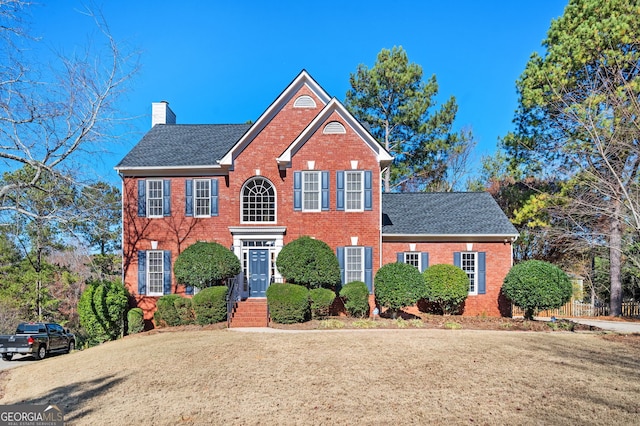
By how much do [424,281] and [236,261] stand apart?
7.52 meters

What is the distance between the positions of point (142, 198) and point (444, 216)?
A: 1387 cm

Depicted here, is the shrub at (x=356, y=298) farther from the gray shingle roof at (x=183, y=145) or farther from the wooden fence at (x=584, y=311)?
the wooden fence at (x=584, y=311)

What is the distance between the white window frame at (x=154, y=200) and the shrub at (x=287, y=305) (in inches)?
279

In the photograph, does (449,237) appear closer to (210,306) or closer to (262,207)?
(262,207)

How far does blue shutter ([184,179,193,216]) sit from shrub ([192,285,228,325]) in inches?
171

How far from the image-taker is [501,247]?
1980 cm

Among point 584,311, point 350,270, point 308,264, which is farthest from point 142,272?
point 584,311

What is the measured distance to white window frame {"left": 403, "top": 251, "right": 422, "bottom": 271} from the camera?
1994cm

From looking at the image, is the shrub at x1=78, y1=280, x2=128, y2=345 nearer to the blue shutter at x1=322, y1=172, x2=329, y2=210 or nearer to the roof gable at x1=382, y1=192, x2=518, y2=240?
the blue shutter at x1=322, y1=172, x2=329, y2=210

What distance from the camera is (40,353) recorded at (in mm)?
18094

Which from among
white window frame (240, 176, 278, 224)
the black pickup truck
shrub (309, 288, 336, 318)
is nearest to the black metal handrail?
white window frame (240, 176, 278, 224)

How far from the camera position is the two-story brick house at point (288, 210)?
18.9 metres

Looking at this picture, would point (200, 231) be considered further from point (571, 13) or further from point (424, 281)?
point (571, 13)

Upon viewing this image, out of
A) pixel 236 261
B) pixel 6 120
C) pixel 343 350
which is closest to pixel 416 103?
pixel 236 261
